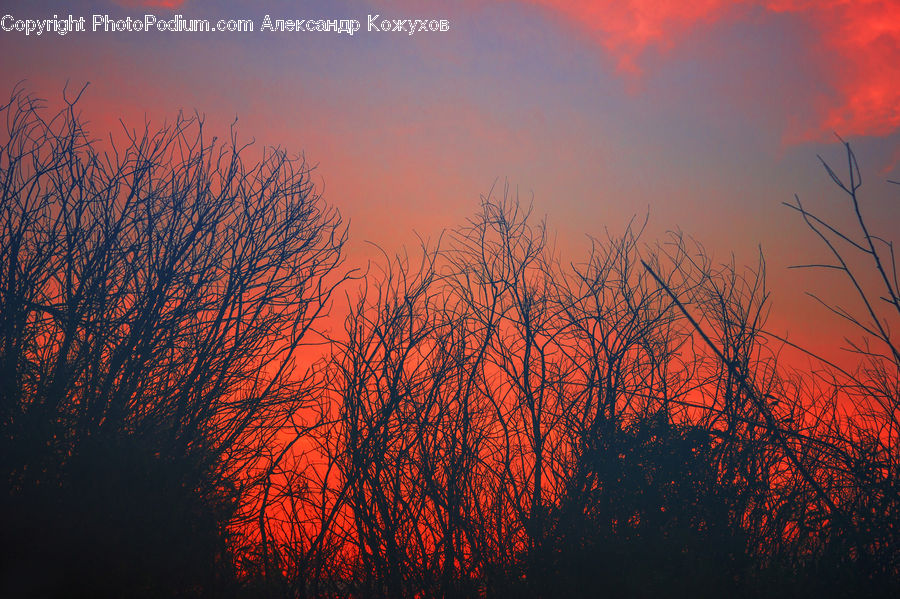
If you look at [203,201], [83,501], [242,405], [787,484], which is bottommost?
[787,484]

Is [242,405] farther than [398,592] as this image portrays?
Yes

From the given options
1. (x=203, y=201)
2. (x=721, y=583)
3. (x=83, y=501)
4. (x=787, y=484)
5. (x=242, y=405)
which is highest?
(x=203, y=201)

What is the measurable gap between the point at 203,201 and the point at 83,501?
3732 millimetres

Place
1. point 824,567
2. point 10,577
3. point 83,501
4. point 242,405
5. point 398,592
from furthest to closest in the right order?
point 242,405 → point 398,592 → point 824,567 → point 83,501 → point 10,577

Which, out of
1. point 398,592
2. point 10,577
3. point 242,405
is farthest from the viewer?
point 242,405

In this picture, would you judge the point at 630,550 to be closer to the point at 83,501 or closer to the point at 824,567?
the point at 824,567

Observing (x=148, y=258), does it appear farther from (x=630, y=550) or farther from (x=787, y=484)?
(x=787, y=484)

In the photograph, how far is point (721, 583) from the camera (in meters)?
7.10

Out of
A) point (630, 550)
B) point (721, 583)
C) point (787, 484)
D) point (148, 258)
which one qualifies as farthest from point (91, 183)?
point (787, 484)

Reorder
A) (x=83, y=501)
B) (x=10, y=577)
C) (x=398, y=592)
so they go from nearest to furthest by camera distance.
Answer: (x=10, y=577), (x=83, y=501), (x=398, y=592)

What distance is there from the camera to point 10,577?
18.4 ft

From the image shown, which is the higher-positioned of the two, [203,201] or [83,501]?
[203,201]

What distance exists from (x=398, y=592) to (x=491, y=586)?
114 cm

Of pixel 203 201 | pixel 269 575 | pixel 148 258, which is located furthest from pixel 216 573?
pixel 203 201
